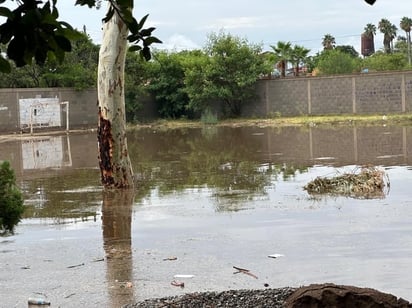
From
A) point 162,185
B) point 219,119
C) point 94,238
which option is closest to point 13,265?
point 94,238

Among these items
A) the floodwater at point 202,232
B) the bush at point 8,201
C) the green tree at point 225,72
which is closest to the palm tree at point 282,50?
the green tree at point 225,72

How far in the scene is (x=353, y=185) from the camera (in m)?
13.1

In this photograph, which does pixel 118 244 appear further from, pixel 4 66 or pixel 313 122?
pixel 313 122

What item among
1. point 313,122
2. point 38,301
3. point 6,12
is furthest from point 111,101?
point 313,122

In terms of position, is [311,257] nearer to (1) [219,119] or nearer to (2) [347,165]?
(2) [347,165]

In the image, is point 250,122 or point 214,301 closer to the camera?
point 214,301

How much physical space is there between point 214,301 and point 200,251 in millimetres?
3101

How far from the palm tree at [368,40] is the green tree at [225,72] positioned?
51.8 meters

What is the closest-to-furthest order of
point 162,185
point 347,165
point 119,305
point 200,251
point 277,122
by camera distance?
1. point 119,305
2. point 200,251
3. point 162,185
4. point 347,165
5. point 277,122

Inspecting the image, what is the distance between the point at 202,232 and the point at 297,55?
46.0 meters

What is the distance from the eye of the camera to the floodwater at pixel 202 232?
7.02 metres

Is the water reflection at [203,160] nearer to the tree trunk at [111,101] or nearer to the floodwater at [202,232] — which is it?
the floodwater at [202,232]

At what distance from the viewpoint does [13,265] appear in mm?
8094

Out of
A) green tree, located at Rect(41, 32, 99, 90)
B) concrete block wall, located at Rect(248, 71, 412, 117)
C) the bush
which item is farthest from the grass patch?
the bush
